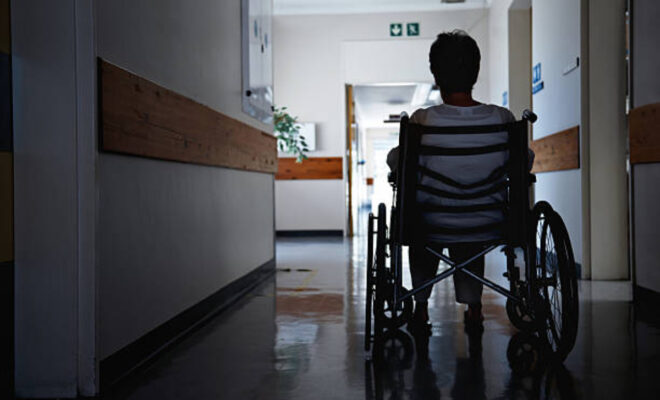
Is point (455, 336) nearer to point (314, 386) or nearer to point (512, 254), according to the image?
point (512, 254)

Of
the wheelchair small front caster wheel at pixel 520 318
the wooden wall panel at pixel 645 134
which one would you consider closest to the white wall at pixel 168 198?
the wheelchair small front caster wheel at pixel 520 318

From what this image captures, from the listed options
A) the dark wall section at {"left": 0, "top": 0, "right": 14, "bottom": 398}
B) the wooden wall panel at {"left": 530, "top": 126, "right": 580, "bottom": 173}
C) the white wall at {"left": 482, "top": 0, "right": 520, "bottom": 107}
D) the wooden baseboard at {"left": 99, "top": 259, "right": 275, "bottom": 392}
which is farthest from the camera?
the white wall at {"left": 482, "top": 0, "right": 520, "bottom": 107}

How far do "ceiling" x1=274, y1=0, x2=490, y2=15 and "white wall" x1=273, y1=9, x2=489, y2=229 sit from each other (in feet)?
0.24

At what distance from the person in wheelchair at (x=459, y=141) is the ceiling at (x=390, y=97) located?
26.8 ft

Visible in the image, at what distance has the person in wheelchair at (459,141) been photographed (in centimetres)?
217

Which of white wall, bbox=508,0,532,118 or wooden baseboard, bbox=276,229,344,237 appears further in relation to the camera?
wooden baseboard, bbox=276,229,344,237

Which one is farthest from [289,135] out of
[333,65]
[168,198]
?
[168,198]

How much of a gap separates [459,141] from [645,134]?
4.94 ft

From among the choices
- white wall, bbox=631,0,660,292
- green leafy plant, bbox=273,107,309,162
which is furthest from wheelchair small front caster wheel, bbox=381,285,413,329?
green leafy plant, bbox=273,107,309,162

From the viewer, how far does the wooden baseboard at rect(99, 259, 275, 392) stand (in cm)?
201

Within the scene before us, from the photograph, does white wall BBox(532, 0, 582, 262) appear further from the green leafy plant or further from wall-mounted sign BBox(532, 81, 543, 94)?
the green leafy plant

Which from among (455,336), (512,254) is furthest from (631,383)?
(455,336)

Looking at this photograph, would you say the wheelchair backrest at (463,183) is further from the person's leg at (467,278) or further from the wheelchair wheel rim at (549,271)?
the person's leg at (467,278)

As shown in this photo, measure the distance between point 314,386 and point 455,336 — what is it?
0.87 meters
